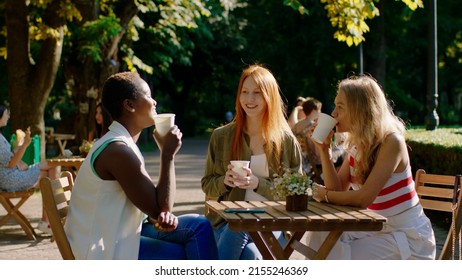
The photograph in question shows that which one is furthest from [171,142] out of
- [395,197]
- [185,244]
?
[395,197]

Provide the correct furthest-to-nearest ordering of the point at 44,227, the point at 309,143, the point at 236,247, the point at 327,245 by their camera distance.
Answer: the point at 309,143, the point at 44,227, the point at 236,247, the point at 327,245

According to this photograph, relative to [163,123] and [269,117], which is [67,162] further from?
[163,123]

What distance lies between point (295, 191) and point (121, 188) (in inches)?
45.1

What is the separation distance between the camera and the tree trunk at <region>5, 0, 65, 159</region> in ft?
49.8

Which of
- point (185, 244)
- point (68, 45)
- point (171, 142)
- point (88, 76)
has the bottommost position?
point (88, 76)

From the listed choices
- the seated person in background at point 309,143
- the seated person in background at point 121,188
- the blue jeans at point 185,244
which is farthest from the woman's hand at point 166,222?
the seated person in background at point 309,143

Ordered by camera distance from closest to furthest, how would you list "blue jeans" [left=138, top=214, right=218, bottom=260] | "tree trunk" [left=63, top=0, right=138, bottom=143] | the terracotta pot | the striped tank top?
"blue jeans" [left=138, top=214, right=218, bottom=260]
the terracotta pot
the striped tank top
"tree trunk" [left=63, top=0, right=138, bottom=143]

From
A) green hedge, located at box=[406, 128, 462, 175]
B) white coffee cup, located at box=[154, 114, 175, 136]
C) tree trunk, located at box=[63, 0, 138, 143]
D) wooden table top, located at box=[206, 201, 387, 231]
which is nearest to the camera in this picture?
white coffee cup, located at box=[154, 114, 175, 136]

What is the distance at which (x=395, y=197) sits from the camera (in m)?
5.09

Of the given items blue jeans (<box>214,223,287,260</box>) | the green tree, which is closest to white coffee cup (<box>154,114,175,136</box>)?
blue jeans (<box>214,223,287,260</box>)

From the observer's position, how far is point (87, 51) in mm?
16141

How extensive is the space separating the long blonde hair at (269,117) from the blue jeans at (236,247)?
658 mm

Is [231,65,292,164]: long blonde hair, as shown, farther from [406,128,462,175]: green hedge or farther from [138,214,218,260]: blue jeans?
[406,128,462,175]: green hedge
